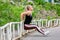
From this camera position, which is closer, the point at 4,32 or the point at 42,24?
the point at 4,32

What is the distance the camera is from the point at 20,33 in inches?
584

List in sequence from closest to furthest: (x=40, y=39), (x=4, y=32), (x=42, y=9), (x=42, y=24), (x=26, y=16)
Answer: (x=4, y=32), (x=40, y=39), (x=26, y=16), (x=42, y=24), (x=42, y=9)

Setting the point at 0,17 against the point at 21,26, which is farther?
the point at 0,17

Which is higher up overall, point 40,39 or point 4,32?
point 4,32

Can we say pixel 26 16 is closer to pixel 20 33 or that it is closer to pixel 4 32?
pixel 20 33

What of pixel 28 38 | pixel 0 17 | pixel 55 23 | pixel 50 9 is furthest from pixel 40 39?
pixel 50 9

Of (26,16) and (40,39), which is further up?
(26,16)

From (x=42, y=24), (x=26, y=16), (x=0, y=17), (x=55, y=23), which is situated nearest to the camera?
(x=26, y=16)

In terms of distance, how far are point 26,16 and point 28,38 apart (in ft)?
3.89

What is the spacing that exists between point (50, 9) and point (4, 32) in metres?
22.8

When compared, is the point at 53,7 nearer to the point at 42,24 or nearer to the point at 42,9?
the point at 42,9

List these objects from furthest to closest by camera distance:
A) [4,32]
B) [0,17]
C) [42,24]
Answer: [42,24], [0,17], [4,32]

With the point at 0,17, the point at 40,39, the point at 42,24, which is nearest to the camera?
the point at 40,39

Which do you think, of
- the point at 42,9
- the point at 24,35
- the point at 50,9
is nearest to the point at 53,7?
the point at 50,9
